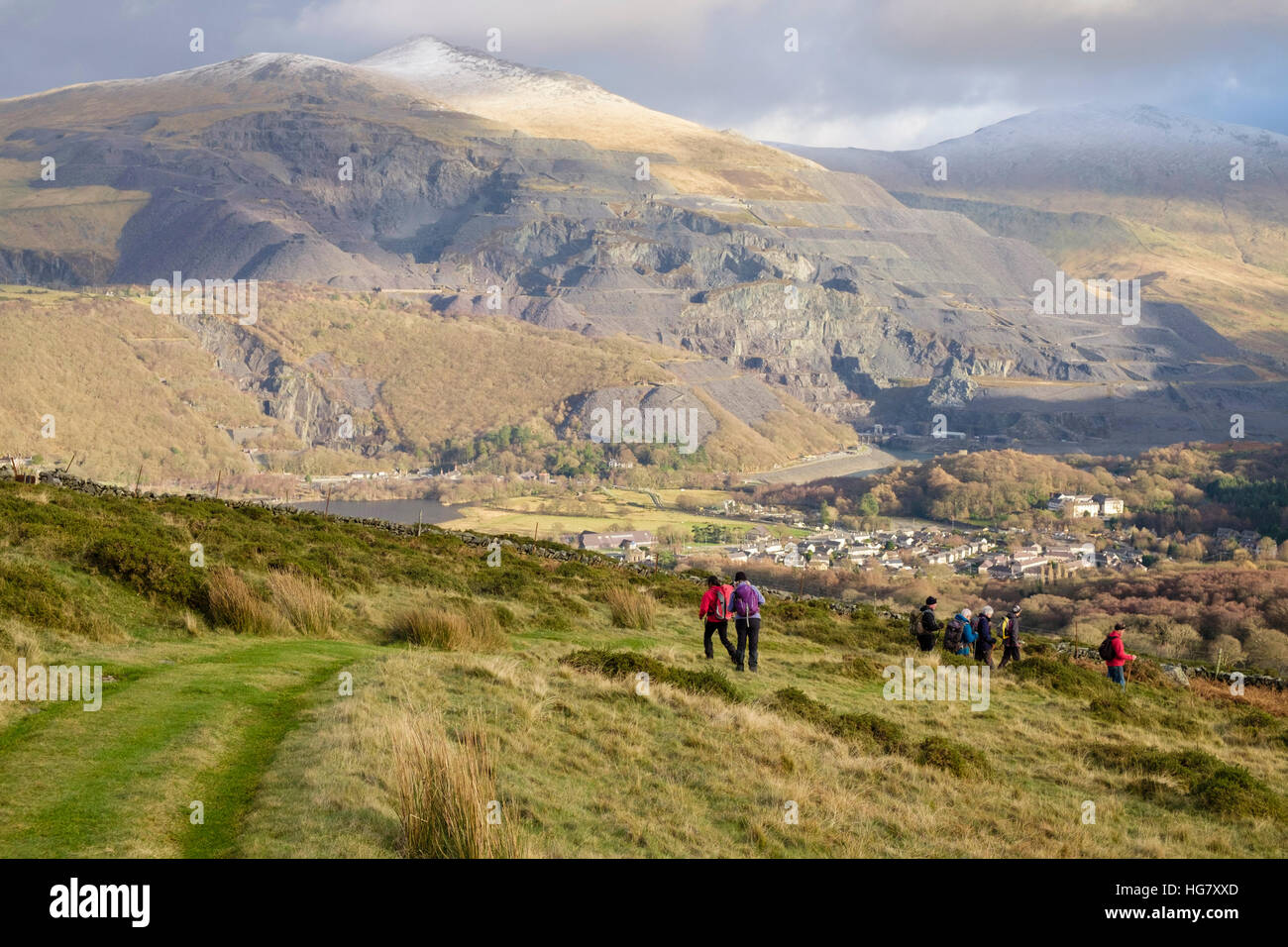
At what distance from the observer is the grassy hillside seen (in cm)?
927

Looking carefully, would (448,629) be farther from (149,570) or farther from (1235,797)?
(1235,797)

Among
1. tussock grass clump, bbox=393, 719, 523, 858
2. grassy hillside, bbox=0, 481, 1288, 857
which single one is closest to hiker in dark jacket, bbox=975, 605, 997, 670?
grassy hillside, bbox=0, 481, 1288, 857

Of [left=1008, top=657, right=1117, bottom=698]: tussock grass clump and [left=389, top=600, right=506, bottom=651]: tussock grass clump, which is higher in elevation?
[left=389, top=600, right=506, bottom=651]: tussock grass clump

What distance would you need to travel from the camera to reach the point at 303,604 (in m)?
19.4

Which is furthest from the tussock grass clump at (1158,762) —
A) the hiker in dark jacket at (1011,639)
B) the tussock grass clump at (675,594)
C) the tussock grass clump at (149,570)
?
the tussock grass clump at (675,594)

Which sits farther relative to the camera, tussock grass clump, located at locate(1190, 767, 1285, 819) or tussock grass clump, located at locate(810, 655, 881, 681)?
tussock grass clump, located at locate(810, 655, 881, 681)

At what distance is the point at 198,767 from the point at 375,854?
2701mm

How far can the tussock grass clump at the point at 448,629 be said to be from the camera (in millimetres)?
18969

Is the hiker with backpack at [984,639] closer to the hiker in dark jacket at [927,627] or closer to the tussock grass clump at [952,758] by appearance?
the hiker in dark jacket at [927,627]

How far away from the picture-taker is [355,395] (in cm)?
19912

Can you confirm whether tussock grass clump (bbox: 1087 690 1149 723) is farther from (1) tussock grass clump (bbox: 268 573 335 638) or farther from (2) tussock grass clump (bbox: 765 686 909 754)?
(1) tussock grass clump (bbox: 268 573 335 638)

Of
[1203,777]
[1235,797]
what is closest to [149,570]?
[1203,777]

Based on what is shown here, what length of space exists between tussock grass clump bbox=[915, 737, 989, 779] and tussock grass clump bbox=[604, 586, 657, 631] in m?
10.8
